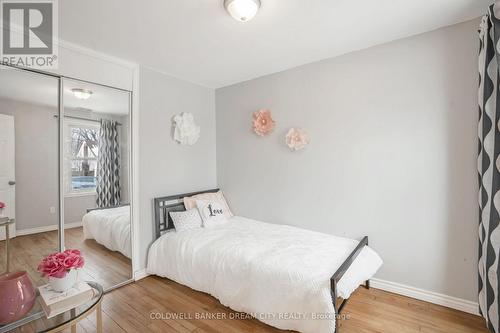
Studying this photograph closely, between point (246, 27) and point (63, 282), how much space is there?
2.34 metres

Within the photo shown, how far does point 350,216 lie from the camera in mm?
2650

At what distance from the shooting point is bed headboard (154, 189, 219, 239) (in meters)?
2.97

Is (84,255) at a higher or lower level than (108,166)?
lower

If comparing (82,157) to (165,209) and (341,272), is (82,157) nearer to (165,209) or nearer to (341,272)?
(165,209)

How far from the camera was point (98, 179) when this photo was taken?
2.57 m

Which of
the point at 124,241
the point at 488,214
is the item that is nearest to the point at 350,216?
the point at 488,214

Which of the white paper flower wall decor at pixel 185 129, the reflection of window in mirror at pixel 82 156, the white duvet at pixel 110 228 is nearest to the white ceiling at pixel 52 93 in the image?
the reflection of window in mirror at pixel 82 156

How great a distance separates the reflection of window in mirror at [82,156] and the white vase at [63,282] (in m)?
1.12

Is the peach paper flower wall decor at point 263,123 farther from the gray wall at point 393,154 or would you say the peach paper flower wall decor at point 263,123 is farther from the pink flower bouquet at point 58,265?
the pink flower bouquet at point 58,265

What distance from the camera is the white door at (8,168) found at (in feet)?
6.46

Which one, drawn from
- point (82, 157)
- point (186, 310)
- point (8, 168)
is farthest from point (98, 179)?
point (186, 310)

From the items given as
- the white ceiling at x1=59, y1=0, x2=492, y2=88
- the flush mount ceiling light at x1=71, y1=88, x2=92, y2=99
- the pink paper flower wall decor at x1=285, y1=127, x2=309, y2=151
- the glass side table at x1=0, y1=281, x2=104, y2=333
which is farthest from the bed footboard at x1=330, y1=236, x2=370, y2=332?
the flush mount ceiling light at x1=71, y1=88, x2=92, y2=99

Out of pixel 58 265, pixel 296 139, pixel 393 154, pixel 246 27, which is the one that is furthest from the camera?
pixel 296 139

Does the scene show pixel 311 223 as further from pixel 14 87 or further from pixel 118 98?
pixel 14 87
